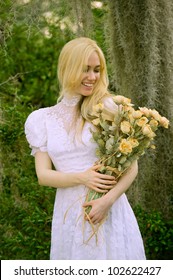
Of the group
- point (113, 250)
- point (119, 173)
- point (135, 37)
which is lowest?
point (113, 250)

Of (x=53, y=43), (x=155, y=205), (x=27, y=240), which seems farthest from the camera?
(x=53, y=43)

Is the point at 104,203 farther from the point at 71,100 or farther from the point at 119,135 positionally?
the point at 71,100

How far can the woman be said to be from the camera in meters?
2.56

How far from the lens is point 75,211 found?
2.60m

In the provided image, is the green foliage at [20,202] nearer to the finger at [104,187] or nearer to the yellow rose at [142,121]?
the finger at [104,187]

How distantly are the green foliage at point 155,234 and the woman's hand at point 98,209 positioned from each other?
1257mm

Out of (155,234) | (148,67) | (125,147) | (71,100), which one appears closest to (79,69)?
(71,100)

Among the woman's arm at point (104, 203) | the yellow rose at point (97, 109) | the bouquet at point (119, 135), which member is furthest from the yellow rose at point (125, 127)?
the woman's arm at point (104, 203)

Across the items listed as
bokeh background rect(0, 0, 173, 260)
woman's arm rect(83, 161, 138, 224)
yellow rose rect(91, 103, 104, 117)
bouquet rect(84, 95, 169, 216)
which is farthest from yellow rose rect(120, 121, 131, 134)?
bokeh background rect(0, 0, 173, 260)

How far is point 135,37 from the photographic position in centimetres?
385
